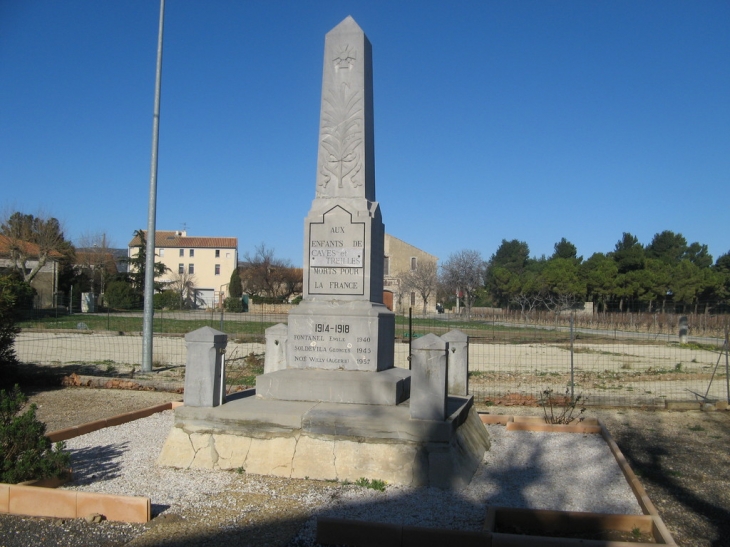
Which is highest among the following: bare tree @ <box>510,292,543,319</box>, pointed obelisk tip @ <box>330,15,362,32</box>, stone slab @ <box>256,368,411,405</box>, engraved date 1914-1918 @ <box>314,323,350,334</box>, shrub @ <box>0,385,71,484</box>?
pointed obelisk tip @ <box>330,15,362,32</box>

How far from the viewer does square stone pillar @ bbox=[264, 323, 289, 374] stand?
8.45 meters

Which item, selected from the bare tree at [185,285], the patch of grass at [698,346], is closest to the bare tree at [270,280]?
the bare tree at [185,285]

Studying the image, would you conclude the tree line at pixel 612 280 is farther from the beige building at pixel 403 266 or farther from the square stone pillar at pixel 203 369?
the square stone pillar at pixel 203 369

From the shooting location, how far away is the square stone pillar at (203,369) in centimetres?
659

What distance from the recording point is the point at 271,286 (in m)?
67.9

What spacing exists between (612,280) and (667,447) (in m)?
54.8

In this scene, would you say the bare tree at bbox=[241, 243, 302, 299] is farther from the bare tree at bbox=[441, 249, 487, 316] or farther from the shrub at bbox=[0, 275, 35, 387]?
the shrub at bbox=[0, 275, 35, 387]

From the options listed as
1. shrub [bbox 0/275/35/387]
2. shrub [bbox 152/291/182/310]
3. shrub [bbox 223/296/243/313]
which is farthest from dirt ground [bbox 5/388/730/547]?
shrub [bbox 152/291/182/310]

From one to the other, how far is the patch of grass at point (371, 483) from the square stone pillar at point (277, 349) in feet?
9.81

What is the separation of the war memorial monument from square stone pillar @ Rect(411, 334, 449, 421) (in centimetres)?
1

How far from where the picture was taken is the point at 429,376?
19.6 feet

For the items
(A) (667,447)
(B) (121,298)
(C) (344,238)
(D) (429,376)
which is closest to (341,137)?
(C) (344,238)

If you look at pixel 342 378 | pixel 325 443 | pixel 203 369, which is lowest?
pixel 325 443

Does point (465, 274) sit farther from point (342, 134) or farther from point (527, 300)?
point (342, 134)
